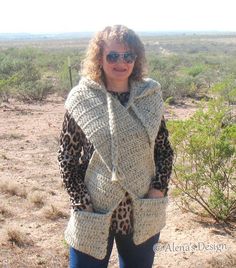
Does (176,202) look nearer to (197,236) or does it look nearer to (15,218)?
(197,236)

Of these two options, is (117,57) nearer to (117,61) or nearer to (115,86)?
(117,61)

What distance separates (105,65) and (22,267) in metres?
2.46

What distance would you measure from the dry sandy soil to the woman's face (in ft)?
7.65

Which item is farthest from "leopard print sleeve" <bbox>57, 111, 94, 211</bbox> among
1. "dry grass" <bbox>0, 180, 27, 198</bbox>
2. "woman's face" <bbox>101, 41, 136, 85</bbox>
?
"dry grass" <bbox>0, 180, 27, 198</bbox>

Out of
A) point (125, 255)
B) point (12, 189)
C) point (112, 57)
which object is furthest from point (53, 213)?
point (112, 57)

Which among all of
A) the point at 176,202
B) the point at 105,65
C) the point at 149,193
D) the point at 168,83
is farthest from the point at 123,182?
the point at 168,83

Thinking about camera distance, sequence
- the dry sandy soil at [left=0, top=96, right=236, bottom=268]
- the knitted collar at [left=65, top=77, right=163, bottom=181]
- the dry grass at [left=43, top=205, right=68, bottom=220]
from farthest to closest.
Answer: the dry grass at [left=43, top=205, right=68, bottom=220]
the dry sandy soil at [left=0, top=96, right=236, bottom=268]
the knitted collar at [left=65, top=77, right=163, bottom=181]

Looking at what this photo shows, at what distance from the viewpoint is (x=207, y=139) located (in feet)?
15.4

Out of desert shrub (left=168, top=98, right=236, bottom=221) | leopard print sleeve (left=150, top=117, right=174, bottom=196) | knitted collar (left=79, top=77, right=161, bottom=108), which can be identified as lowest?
desert shrub (left=168, top=98, right=236, bottom=221)

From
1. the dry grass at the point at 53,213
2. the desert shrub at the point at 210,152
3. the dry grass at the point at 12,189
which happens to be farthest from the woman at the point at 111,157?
the dry grass at the point at 12,189

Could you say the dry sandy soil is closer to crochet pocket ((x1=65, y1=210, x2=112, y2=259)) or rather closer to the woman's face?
crochet pocket ((x1=65, y1=210, x2=112, y2=259))

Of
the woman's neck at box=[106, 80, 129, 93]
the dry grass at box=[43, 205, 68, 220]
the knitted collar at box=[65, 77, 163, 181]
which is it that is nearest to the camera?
the knitted collar at box=[65, 77, 163, 181]

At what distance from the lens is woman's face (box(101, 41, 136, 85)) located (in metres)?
2.44

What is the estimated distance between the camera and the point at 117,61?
8.00 feet
